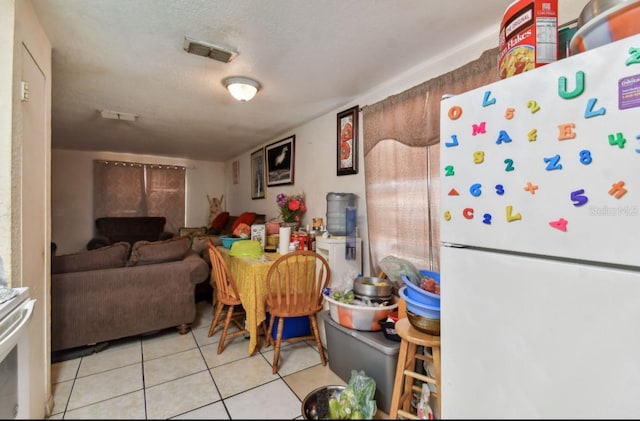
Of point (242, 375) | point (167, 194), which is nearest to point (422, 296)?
point (242, 375)

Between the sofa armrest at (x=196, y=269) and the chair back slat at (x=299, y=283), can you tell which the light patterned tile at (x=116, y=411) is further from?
the sofa armrest at (x=196, y=269)

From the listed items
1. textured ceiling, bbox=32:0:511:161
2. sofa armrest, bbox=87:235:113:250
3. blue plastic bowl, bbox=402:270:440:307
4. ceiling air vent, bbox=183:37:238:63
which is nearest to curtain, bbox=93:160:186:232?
sofa armrest, bbox=87:235:113:250

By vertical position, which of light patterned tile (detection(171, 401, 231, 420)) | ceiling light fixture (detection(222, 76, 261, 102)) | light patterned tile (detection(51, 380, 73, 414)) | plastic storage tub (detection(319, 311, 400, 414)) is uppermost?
ceiling light fixture (detection(222, 76, 261, 102))

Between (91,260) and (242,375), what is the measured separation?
1.47 m

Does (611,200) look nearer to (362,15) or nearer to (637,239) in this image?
(637,239)

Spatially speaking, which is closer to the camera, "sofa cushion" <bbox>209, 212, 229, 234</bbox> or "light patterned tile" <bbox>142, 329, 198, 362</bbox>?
"light patterned tile" <bbox>142, 329, 198, 362</bbox>

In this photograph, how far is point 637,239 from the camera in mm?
677

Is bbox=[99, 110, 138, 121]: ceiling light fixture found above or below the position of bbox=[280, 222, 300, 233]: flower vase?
above

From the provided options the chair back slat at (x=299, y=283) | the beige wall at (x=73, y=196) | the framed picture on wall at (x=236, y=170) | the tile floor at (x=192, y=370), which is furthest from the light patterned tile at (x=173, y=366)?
the beige wall at (x=73, y=196)

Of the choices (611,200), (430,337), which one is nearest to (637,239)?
(611,200)

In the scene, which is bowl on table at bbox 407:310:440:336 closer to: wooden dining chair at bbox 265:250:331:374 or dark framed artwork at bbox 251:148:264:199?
wooden dining chair at bbox 265:250:331:374

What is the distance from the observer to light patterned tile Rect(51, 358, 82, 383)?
A: 1.83m

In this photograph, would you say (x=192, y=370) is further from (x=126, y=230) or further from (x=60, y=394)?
(x=126, y=230)

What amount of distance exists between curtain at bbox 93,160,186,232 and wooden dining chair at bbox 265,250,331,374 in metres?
4.13
